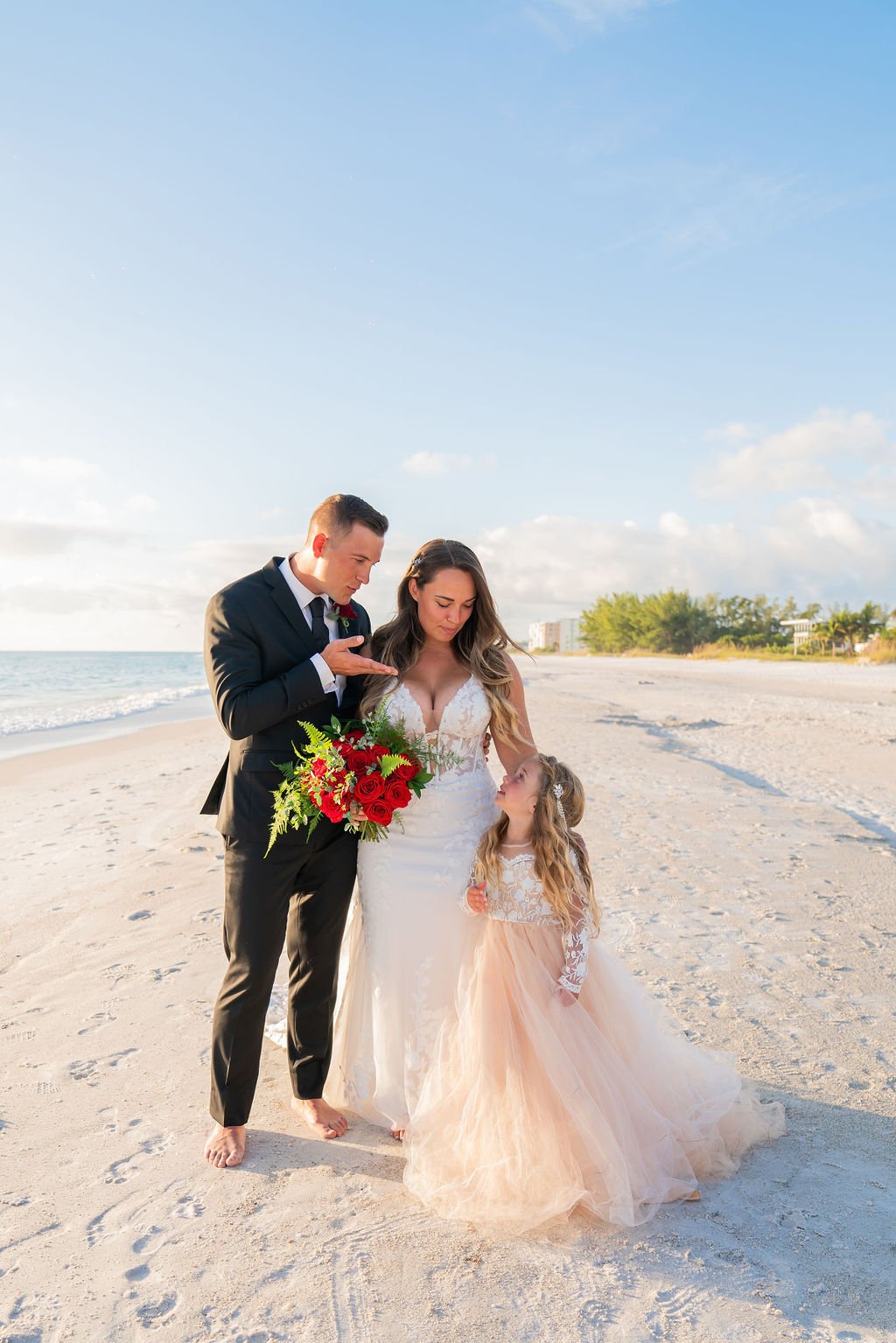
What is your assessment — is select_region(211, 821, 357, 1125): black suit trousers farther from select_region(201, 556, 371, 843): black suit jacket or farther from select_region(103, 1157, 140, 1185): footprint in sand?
select_region(103, 1157, 140, 1185): footprint in sand

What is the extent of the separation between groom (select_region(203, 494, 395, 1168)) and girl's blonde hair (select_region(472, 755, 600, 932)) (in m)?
0.69

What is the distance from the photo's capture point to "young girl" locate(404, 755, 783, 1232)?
3.32m

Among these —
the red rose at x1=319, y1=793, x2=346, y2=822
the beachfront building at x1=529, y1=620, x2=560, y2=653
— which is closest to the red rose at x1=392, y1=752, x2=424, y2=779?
the red rose at x1=319, y1=793, x2=346, y2=822

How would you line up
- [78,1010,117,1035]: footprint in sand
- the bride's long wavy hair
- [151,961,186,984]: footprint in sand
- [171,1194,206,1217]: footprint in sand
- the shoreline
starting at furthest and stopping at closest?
1. the shoreline
2. [151,961,186,984]: footprint in sand
3. [78,1010,117,1035]: footprint in sand
4. the bride's long wavy hair
5. [171,1194,206,1217]: footprint in sand

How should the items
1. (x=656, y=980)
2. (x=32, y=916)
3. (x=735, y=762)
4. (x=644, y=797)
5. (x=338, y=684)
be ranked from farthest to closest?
1. (x=735, y=762)
2. (x=644, y=797)
3. (x=32, y=916)
4. (x=656, y=980)
5. (x=338, y=684)

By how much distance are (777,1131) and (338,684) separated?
266 centimetres

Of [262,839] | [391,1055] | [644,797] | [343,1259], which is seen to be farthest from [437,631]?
[644,797]

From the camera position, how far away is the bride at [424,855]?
3.92 metres

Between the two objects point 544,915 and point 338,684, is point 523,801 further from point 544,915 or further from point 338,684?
point 338,684

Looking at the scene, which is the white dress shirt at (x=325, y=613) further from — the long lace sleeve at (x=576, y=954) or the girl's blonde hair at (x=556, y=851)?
the long lace sleeve at (x=576, y=954)

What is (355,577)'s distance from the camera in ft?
12.5

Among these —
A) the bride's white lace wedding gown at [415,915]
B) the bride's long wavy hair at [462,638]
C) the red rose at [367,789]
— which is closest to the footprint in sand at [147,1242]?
the bride's white lace wedding gown at [415,915]

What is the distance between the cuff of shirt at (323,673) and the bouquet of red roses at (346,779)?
5.6 inches

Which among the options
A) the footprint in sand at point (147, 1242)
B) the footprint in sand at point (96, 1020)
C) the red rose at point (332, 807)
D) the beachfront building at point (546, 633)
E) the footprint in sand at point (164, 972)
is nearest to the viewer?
the footprint in sand at point (147, 1242)
